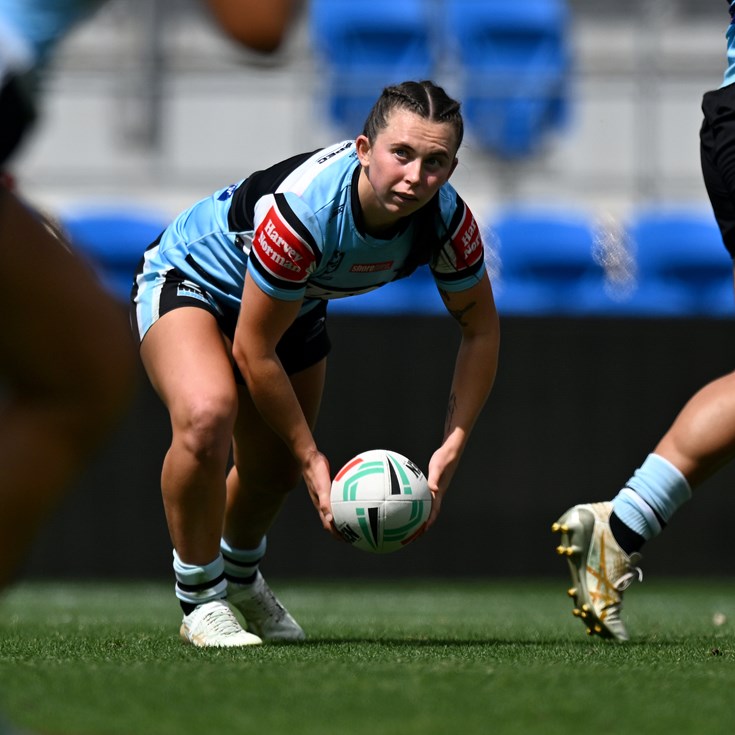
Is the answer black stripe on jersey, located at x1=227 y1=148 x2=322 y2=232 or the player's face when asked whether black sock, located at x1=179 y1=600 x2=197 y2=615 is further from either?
the player's face

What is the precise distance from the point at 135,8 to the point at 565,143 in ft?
12.2

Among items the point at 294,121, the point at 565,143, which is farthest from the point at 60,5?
the point at 565,143

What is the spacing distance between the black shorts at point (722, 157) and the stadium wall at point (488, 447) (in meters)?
4.11

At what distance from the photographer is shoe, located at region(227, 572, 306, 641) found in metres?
4.54

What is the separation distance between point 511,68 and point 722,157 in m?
8.31

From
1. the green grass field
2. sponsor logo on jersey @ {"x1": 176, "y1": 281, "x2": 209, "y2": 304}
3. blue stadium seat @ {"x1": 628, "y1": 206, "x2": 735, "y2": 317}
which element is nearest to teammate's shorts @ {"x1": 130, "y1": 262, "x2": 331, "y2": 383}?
sponsor logo on jersey @ {"x1": 176, "y1": 281, "x2": 209, "y2": 304}

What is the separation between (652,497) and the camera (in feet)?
14.1

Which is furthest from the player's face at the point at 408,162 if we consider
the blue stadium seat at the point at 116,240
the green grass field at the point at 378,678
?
the blue stadium seat at the point at 116,240

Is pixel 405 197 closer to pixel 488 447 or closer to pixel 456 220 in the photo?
pixel 456 220

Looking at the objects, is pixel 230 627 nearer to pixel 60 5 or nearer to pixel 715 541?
pixel 60 5

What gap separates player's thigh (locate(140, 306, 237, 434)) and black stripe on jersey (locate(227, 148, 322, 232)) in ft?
0.95

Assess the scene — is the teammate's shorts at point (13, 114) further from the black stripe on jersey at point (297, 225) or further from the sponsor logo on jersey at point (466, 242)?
the sponsor logo on jersey at point (466, 242)

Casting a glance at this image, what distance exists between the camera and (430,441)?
8.27m

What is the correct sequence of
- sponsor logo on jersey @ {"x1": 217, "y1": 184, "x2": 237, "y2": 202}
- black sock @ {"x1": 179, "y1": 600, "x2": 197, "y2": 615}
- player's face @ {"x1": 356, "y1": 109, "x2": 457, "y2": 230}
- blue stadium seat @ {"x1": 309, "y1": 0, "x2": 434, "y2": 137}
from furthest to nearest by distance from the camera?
blue stadium seat @ {"x1": 309, "y1": 0, "x2": 434, "y2": 137} < sponsor logo on jersey @ {"x1": 217, "y1": 184, "x2": 237, "y2": 202} < black sock @ {"x1": 179, "y1": 600, "x2": 197, "y2": 615} < player's face @ {"x1": 356, "y1": 109, "x2": 457, "y2": 230}
